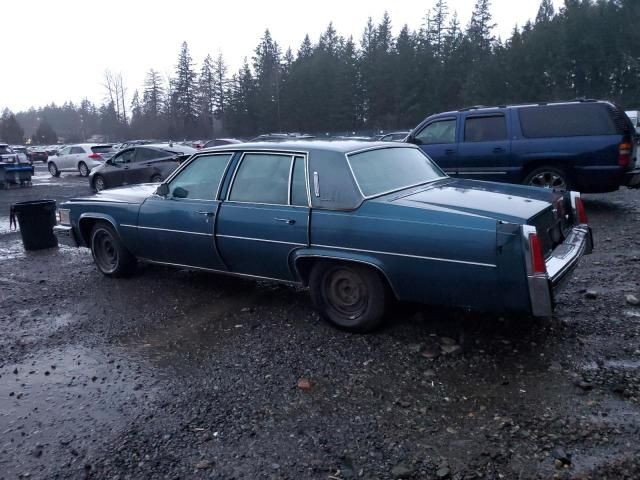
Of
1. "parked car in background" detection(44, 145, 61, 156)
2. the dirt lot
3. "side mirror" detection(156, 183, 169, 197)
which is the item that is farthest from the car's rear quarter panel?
"parked car in background" detection(44, 145, 61, 156)

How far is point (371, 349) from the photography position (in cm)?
439

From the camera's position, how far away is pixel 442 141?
1069 centimetres

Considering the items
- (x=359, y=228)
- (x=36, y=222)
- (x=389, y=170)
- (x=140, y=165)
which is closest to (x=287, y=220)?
(x=359, y=228)

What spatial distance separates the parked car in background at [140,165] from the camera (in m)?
16.6

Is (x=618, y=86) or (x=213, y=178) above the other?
(x=618, y=86)

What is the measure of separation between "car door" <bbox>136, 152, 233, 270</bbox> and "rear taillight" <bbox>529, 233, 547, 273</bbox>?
2.87 m

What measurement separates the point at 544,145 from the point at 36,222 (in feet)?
27.7

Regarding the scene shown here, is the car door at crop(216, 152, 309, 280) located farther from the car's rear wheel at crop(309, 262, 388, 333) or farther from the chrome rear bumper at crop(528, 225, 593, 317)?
the chrome rear bumper at crop(528, 225, 593, 317)

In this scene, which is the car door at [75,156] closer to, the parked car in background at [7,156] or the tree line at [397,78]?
the parked car in background at [7,156]

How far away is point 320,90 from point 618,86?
96.0ft

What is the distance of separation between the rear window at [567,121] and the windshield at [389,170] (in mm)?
4803

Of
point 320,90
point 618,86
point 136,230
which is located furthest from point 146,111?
point 136,230

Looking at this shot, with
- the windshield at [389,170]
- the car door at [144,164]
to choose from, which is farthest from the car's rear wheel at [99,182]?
the windshield at [389,170]

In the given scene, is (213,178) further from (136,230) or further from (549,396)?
(549,396)
